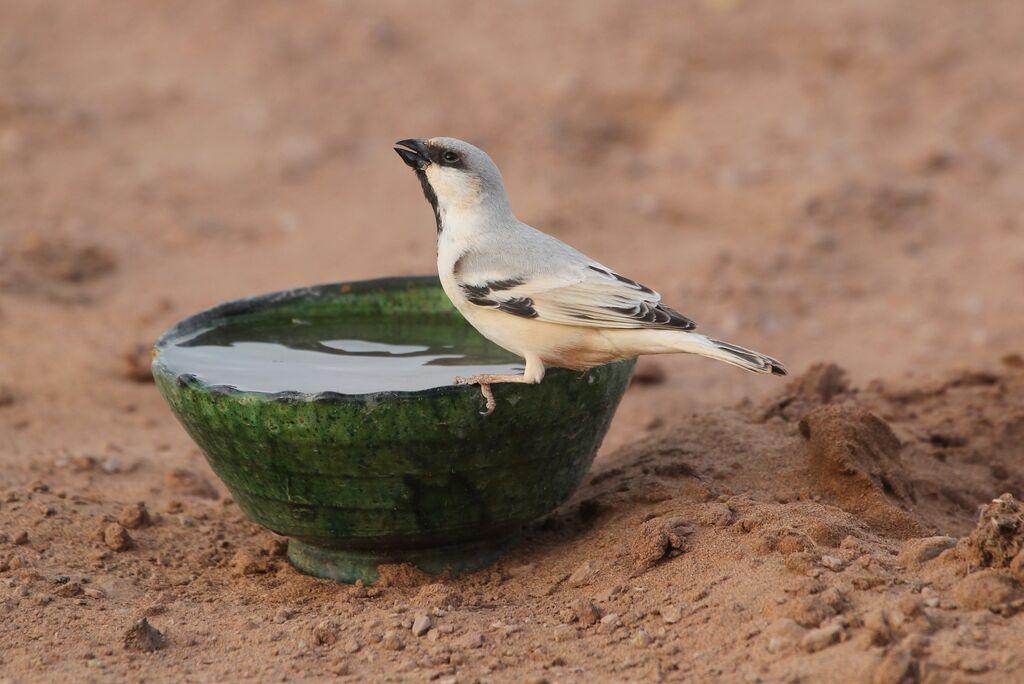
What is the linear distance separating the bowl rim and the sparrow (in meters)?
0.13

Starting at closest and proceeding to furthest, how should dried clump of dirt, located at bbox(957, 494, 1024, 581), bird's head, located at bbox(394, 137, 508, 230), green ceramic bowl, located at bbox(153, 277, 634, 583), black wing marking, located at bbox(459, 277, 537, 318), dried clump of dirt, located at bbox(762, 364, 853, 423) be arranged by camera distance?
1. dried clump of dirt, located at bbox(957, 494, 1024, 581)
2. green ceramic bowl, located at bbox(153, 277, 634, 583)
3. black wing marking, located at bbox(459, 277, 537, 318)
4. bird's head, located at bbox(394, 137, 508, 230)
5. dried clump of dirt, located at bbox(762, 364, 853, 423)

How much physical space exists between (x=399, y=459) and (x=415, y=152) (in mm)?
1477

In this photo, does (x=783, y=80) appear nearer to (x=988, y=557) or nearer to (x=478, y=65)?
(x=478, y=65)

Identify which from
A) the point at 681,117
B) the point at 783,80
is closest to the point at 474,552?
the point at 681,117

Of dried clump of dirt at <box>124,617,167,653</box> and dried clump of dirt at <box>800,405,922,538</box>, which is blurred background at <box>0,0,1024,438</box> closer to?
dried clump of dirt at <box>800,405,922,538</box>

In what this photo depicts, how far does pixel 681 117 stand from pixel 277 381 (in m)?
8.09

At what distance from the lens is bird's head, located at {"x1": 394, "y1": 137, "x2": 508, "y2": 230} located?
539 centimetres

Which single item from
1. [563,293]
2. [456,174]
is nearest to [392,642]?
[563,293]

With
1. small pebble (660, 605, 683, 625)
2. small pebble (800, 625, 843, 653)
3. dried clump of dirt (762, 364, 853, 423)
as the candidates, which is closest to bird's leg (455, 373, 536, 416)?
small pebble (660, 605, 683, 625)

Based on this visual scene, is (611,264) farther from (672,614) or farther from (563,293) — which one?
(672,614)

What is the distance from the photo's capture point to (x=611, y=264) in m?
10.3

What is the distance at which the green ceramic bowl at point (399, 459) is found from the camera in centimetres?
462

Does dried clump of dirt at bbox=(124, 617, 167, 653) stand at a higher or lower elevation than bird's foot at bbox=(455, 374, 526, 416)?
lower

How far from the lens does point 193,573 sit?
5461 mm
